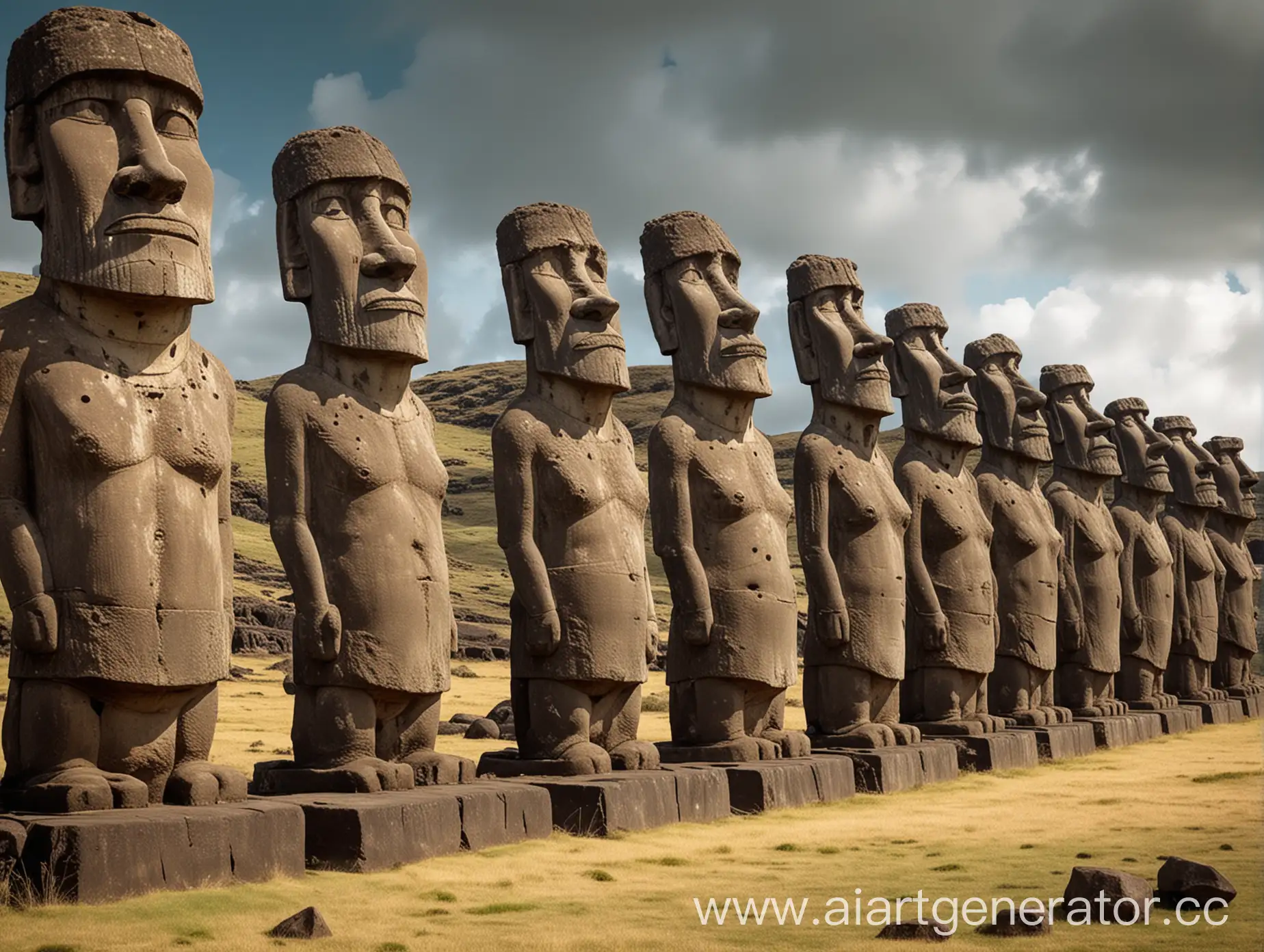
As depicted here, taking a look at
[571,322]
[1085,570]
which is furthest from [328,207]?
[1085,570]

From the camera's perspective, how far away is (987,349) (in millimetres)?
19062

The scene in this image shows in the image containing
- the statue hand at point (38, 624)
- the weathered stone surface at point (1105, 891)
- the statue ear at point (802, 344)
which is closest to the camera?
the weathered stone surface at point (1105, 891)

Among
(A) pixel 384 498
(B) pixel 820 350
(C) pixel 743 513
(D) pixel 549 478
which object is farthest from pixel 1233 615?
(A) pixel 384 498

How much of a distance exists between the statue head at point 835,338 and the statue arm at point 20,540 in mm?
8132

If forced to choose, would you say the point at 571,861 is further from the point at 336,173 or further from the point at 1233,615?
the point at 1233,615

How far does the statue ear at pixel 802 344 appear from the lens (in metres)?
15.4

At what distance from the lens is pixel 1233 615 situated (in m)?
25.8

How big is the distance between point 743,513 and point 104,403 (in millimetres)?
5946

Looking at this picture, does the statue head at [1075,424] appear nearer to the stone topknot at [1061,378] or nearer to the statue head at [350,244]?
the stone topknot at [1061,378]

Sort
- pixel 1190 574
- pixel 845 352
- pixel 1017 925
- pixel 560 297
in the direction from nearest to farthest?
pixel 1017 925
pixel 560 297
pixel 845 352
pixel 1190 574

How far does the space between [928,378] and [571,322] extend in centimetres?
560

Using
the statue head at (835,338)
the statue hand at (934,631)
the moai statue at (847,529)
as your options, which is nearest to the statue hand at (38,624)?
the moai statue at (847,529)

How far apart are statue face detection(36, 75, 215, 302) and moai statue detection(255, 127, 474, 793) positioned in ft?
5.50

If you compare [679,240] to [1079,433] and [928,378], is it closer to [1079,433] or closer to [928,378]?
[928,378]
